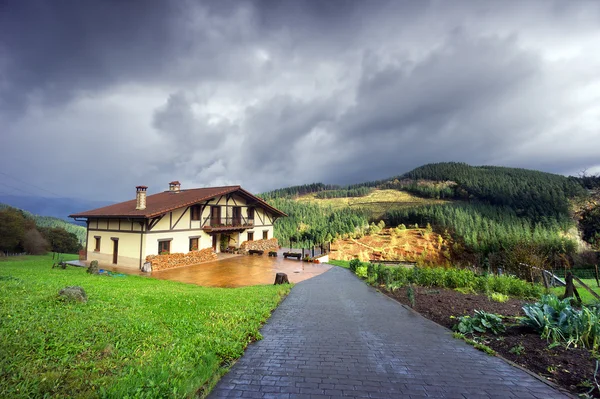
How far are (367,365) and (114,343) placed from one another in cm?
420

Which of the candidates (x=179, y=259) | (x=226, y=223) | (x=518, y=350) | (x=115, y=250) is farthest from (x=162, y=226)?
(x=518, y=350)

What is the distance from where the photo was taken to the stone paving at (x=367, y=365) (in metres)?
3.65

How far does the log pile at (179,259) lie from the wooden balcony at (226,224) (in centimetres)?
182

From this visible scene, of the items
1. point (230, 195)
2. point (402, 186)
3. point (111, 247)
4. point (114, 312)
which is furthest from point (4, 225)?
point (402, 186)

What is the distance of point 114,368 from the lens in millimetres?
3748

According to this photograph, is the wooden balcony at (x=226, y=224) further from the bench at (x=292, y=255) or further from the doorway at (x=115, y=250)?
A: the doorway at (x=115, y=250)

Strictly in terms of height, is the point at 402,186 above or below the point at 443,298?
above

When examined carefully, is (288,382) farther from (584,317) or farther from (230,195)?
(230,195)

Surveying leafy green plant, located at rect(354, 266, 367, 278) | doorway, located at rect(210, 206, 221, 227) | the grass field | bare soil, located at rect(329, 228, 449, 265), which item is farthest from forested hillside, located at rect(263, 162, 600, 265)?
doorway, located at rect(210, 206, 221, 227)

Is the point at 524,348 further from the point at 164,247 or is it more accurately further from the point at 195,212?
the point at 195,212

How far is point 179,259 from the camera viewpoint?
58.1 ft

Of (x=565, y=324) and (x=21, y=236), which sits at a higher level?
(x=21, y=236)

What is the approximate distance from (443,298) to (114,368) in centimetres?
878

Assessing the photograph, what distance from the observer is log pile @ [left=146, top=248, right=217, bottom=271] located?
16.3 metres
